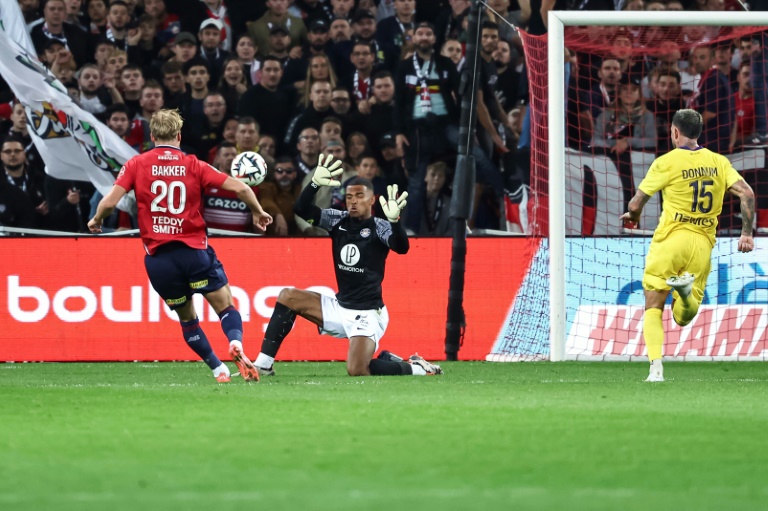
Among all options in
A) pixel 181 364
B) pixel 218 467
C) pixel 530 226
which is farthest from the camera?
pixel 530 226

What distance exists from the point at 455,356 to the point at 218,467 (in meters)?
8.44

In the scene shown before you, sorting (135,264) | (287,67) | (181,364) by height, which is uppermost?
(287,67)

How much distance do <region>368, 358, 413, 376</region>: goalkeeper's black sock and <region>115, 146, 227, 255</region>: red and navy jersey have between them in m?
1.96

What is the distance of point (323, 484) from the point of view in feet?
16.3

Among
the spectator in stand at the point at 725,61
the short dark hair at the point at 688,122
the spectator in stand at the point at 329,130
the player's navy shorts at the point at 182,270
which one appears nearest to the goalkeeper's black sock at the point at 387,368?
the player's navy shorts at the point at 182,270

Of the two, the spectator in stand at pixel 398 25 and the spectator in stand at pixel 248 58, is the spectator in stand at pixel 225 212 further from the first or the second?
the spectator in stand at pixel 398 25

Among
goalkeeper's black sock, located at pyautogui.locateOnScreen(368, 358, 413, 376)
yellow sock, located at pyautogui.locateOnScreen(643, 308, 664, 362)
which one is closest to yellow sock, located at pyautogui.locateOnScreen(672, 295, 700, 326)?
yellow sock, located at pyautogui.locateOnScreen(643, 308, 664, 362)

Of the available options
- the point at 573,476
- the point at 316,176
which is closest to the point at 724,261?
the point at 316,176

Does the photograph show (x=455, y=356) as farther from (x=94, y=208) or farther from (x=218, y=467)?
(x=218, y=467)

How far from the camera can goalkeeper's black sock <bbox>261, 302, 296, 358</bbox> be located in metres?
11.1

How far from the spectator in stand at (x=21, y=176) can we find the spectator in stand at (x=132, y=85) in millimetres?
1337

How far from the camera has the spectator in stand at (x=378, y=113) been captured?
1562 cm

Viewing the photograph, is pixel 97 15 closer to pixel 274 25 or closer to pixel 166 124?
pixel 274 25

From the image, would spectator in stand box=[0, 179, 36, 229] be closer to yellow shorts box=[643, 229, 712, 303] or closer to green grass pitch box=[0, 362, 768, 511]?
green grass pitch box=[0, 362, 768, 511]
